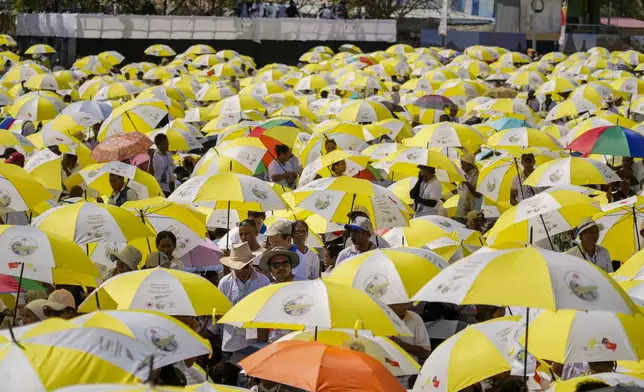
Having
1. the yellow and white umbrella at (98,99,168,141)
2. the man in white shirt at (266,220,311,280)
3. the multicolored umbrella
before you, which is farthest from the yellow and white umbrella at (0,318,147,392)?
the yellow and white umbrella at (98,99,168,141)

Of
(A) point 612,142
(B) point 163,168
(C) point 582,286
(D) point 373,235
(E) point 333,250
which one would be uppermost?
(C) point 582,286

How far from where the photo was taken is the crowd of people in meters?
8.45

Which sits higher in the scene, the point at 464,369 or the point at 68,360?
the point at 68,360

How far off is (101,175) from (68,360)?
828cm

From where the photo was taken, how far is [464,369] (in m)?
7.82

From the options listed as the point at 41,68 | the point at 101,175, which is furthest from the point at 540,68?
the point at 101,175

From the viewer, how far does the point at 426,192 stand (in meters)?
15.2

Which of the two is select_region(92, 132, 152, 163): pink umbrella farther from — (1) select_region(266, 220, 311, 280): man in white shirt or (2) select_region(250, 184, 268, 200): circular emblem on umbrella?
(1) select_region(266, 220, 311, 280): man in white shirt

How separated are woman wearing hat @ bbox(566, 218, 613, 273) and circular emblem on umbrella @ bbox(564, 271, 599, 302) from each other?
11.4 ft

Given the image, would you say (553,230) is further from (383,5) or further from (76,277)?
(383,5)

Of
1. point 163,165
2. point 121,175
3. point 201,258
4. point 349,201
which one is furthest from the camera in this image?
point 163,165

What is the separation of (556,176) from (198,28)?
3165cm

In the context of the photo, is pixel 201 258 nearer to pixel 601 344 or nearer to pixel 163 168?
pixel 601 344

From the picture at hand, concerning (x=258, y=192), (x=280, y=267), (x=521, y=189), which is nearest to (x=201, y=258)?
(x=258, y=192)
